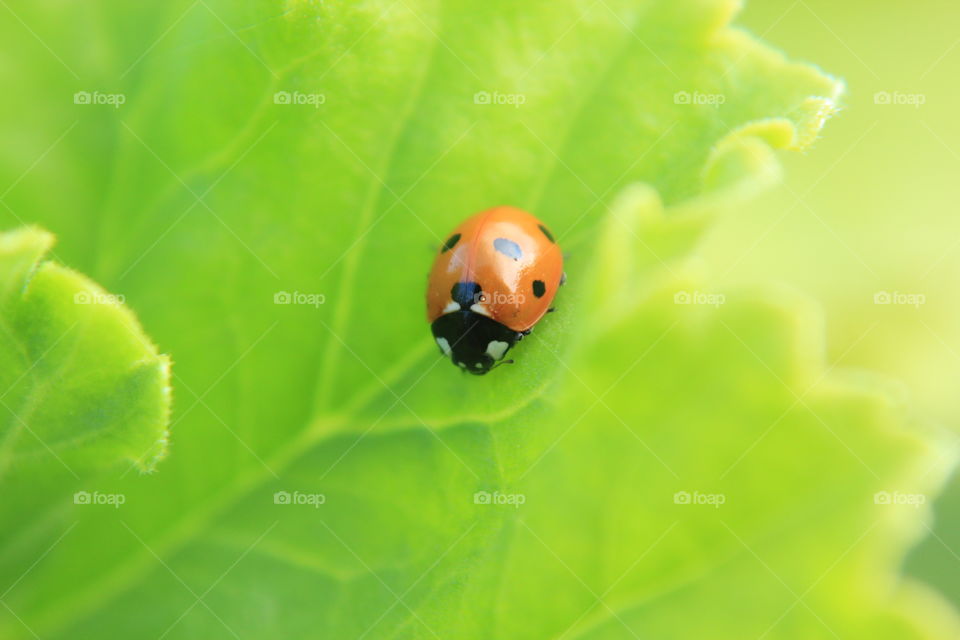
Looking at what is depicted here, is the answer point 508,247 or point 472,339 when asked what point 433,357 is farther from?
point 508,247

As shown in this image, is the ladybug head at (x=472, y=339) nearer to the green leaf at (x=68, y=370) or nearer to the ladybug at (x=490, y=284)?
the ladybug at (x=490, y=284)

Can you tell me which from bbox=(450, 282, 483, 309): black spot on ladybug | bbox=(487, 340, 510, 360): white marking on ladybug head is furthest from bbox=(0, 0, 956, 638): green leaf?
bbox=(450, 282, 483, 309): black spot on ladybug

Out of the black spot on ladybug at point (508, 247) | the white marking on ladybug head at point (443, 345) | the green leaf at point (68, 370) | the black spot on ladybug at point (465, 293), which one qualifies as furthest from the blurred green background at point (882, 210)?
the green leaf at point (68, 370)

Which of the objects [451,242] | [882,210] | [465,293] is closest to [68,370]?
[451,242]

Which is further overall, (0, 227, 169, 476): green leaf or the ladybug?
the ladybug

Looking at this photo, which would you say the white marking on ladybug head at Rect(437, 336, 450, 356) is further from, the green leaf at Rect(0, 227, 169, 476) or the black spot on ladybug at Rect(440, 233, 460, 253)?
the green leaf at Rect(0, 227, 169, 476)

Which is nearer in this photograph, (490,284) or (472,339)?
(472,339)
